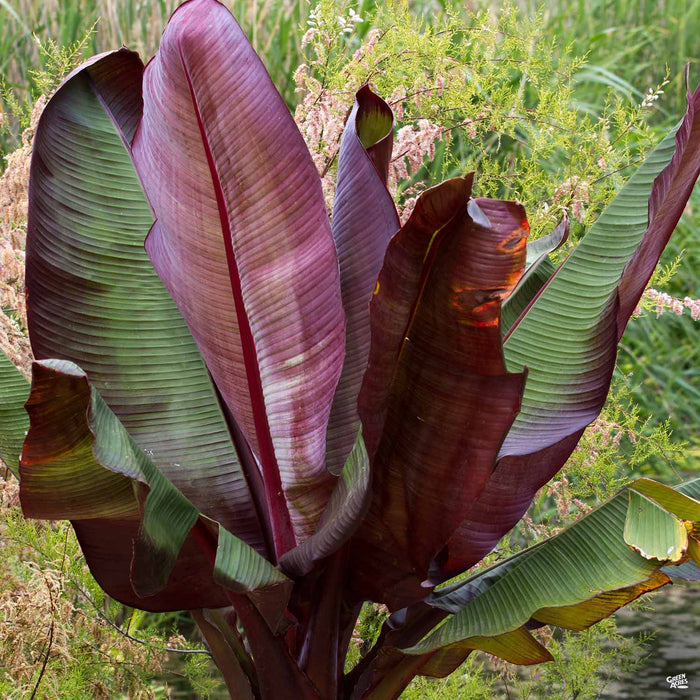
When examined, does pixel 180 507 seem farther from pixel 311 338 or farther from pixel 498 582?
pixel 498 582

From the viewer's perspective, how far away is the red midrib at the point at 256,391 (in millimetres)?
1153

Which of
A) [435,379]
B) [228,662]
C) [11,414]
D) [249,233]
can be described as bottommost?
[228,662]

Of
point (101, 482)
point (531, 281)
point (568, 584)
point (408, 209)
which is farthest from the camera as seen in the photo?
point (408, 209)

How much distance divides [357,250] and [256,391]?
27cm

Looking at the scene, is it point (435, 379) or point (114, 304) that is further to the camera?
point (114, 304)

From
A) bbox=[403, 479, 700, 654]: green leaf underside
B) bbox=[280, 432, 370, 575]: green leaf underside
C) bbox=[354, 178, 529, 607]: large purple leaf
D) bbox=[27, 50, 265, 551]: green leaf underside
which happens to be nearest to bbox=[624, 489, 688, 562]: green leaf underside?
bbox=[403, 479, 700, 654]: green leaf underside

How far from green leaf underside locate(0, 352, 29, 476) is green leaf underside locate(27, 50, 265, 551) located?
0.06m

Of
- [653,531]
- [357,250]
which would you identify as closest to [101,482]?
[357,250]

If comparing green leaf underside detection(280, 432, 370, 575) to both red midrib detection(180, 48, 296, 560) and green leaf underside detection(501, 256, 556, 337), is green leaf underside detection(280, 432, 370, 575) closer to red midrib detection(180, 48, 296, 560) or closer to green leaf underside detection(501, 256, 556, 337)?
red midrib detection(180, 48, 296, 560)

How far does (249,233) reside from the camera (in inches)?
45.7

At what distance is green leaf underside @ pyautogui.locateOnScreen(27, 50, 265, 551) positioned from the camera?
4.15 ft

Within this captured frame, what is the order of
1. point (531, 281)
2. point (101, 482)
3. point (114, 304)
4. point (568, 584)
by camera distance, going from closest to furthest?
point (101, 482) → point (568, 584) → point (114, 304) → point (531, 281)

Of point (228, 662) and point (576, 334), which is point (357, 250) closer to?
point (576, 334)

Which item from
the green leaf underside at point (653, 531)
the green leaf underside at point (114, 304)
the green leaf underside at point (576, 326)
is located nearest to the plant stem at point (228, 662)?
the green leaf underside at point (114, 304)
